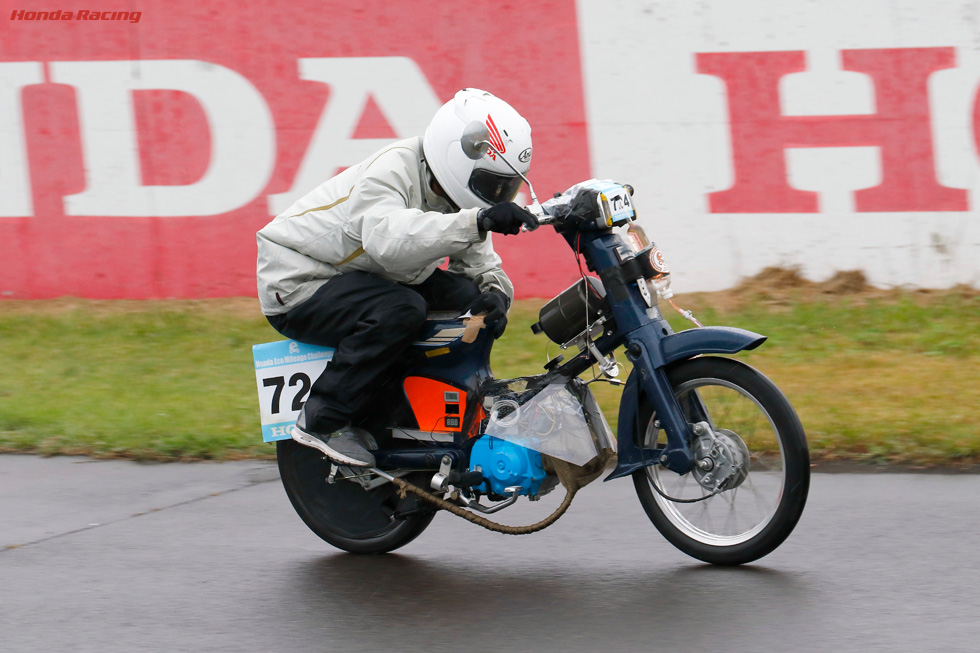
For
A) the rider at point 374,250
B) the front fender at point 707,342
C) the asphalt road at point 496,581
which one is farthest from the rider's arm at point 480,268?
the asphalt road at point 496,581

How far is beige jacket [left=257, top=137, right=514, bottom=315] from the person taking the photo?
167 inches

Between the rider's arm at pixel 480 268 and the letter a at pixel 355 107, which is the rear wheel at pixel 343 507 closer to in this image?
the rider's arm at pixel 480 268

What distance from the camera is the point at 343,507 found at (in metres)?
4.89

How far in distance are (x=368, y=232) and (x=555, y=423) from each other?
37.7 inches

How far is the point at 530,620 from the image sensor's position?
12.9 feet

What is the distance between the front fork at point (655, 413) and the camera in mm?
4246

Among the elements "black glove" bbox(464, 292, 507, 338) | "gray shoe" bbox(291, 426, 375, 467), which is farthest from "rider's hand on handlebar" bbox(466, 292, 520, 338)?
"gray shoe" bbox(291, 426, 375, 467)

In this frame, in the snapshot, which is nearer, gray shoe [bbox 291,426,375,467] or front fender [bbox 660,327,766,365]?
front fender [bbox 660,327,766,365]

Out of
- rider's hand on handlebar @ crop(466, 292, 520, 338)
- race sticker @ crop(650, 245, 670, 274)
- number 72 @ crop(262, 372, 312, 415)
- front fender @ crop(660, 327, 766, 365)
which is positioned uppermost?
race sticker @ crop(650, 245, 670, 274)

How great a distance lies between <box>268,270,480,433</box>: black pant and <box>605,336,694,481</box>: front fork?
2.68ft

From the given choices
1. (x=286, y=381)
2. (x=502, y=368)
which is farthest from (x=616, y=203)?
(x=502, y=368)

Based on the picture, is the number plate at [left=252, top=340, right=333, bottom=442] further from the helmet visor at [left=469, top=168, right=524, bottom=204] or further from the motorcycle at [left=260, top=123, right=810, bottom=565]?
the helmet visor at [left=469, top=168, right=524, bottom=204]

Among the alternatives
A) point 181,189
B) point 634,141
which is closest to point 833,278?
point 634,141

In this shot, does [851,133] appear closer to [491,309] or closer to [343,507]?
[491,309]
